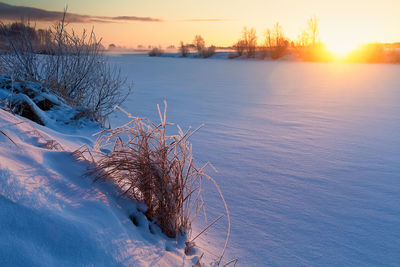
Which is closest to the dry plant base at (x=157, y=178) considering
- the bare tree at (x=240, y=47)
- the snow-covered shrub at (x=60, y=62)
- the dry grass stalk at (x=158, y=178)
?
the dry grass stalk at (x=158, y=178)

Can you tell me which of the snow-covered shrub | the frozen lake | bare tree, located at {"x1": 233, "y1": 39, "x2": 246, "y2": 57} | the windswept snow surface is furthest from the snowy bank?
bare tree, located at {"x1": 233, "y1": 39, "x2": 246, "y2": 57}

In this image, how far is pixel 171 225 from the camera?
195cm

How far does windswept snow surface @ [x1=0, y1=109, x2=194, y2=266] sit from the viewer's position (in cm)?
121

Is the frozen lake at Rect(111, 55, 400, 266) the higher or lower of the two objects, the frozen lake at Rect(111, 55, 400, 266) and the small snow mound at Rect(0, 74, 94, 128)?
the lower

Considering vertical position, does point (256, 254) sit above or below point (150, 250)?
below

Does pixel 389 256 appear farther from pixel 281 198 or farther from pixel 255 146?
pixel 255 146

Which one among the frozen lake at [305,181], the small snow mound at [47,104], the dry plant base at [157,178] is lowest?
the frozen lake at [305,181]

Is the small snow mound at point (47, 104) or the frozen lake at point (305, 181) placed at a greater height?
the small snow mound at point (47, 104)

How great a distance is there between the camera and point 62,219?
1.37 m

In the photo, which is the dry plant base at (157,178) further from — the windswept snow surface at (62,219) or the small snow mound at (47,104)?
the small snow mound at (47,104)

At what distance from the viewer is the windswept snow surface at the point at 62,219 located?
1212 millimetres

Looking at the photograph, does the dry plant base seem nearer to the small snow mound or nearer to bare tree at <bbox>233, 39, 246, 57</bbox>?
the small snow mound

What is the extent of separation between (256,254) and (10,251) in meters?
1.59

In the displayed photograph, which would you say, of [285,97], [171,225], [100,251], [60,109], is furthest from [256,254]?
[285,97]
